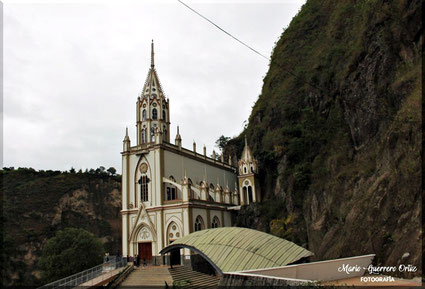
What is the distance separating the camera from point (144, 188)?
34594mm

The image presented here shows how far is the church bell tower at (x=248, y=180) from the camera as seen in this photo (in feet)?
131

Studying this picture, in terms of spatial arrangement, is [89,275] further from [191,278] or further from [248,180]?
[248,180]

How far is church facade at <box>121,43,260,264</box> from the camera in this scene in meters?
32.2

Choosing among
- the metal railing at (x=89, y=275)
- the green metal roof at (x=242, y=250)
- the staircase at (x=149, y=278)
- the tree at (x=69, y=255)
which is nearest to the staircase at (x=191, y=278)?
the staircase at (x=149, y=278)

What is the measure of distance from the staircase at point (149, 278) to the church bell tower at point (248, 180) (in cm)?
1571

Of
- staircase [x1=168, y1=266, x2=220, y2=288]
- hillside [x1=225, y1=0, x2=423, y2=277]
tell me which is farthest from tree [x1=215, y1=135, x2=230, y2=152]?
staircase [x1=168, y1=266, x2=220, y2=288]

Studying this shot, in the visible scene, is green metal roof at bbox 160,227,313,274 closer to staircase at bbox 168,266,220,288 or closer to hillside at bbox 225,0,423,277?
staircase at bbox 168,266,220,288

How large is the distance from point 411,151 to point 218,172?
27519 millimetres

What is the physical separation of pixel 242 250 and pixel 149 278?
8063 millimetres

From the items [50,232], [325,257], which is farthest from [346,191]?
[50,232]

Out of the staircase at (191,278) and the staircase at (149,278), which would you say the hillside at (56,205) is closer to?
the staircase at (149,278)

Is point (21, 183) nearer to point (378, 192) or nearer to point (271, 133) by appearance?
point (271, 133)

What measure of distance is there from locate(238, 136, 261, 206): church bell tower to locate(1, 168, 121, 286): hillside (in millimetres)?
31243
